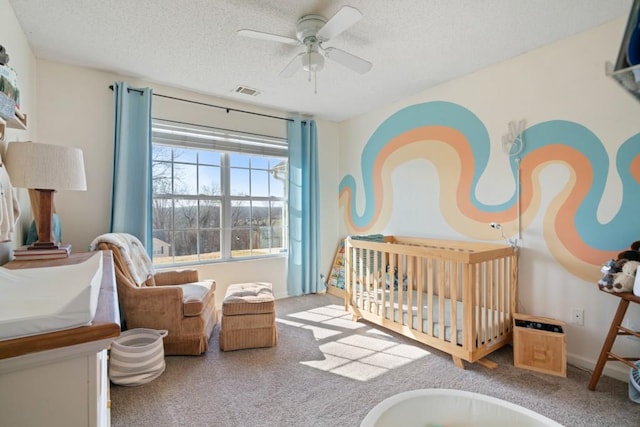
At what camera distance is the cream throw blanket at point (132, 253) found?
2.16 meters

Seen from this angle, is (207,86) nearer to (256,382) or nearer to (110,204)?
(110,204)

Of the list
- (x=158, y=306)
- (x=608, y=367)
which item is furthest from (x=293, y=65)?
(x=608, y=367)

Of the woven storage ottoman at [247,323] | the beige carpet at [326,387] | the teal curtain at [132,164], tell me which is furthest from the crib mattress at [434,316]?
the teal curtain at [132,164]

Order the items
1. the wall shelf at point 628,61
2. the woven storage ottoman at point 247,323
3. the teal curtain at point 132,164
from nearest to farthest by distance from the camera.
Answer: the wall shelf at point 628,61
the woven storage ottoman at point 247,323
the teal curtain at point 132,164

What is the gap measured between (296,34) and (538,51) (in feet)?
6.02

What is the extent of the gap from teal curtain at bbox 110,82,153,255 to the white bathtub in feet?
8.29

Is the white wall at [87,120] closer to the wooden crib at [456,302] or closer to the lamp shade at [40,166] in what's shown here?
the lamp shade at [40,166]

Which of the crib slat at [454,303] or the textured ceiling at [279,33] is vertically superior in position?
the textured ceiling at [279,33]

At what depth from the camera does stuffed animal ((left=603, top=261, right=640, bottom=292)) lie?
1654 mm

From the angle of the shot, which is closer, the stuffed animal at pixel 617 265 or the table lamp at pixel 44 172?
the table lamp at pixel 44 172

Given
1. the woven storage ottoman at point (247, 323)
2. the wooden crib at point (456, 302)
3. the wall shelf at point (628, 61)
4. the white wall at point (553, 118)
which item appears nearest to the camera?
the wall shelf at point (628, 61)

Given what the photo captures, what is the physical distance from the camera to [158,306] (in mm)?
2162

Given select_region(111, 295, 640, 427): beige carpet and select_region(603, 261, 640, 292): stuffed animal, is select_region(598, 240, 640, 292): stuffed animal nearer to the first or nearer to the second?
select_region(603, 261, 640, 292): stuffed animal

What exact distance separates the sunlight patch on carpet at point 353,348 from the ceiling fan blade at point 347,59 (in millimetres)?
2111
